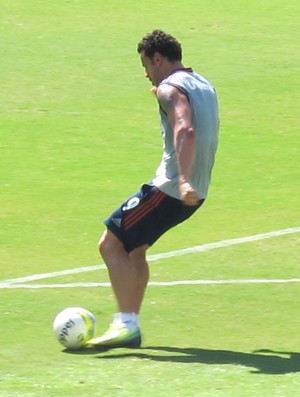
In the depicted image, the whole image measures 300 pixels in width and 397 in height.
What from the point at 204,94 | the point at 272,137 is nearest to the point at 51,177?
the point at 272,137

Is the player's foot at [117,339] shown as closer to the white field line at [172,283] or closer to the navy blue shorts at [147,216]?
the navy blue shorts at [147,216]

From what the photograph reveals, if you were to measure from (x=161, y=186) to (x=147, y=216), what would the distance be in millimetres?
223

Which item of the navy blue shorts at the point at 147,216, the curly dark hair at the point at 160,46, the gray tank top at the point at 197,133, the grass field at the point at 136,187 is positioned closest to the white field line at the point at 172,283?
the grass field at the point at 136,187

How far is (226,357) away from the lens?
343 inches

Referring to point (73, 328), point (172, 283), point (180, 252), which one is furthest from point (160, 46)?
point (180, 252)

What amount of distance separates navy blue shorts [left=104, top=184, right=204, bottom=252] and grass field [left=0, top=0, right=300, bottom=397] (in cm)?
74

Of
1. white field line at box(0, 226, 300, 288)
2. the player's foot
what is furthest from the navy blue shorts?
white field line at box(0, 226, 300, 288)

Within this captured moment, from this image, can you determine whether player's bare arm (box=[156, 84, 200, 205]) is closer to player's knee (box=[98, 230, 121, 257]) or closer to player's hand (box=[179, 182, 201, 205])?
player's hand (box=[179, 182, 201, 205])

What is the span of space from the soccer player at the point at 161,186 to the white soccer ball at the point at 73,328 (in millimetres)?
81

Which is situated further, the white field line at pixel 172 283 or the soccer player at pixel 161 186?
the white field line at pixel 172 283

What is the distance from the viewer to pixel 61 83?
18328mm

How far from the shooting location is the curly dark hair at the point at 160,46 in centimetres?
902

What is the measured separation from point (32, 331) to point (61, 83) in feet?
30.5

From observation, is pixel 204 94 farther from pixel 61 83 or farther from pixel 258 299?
pixel 61 83
